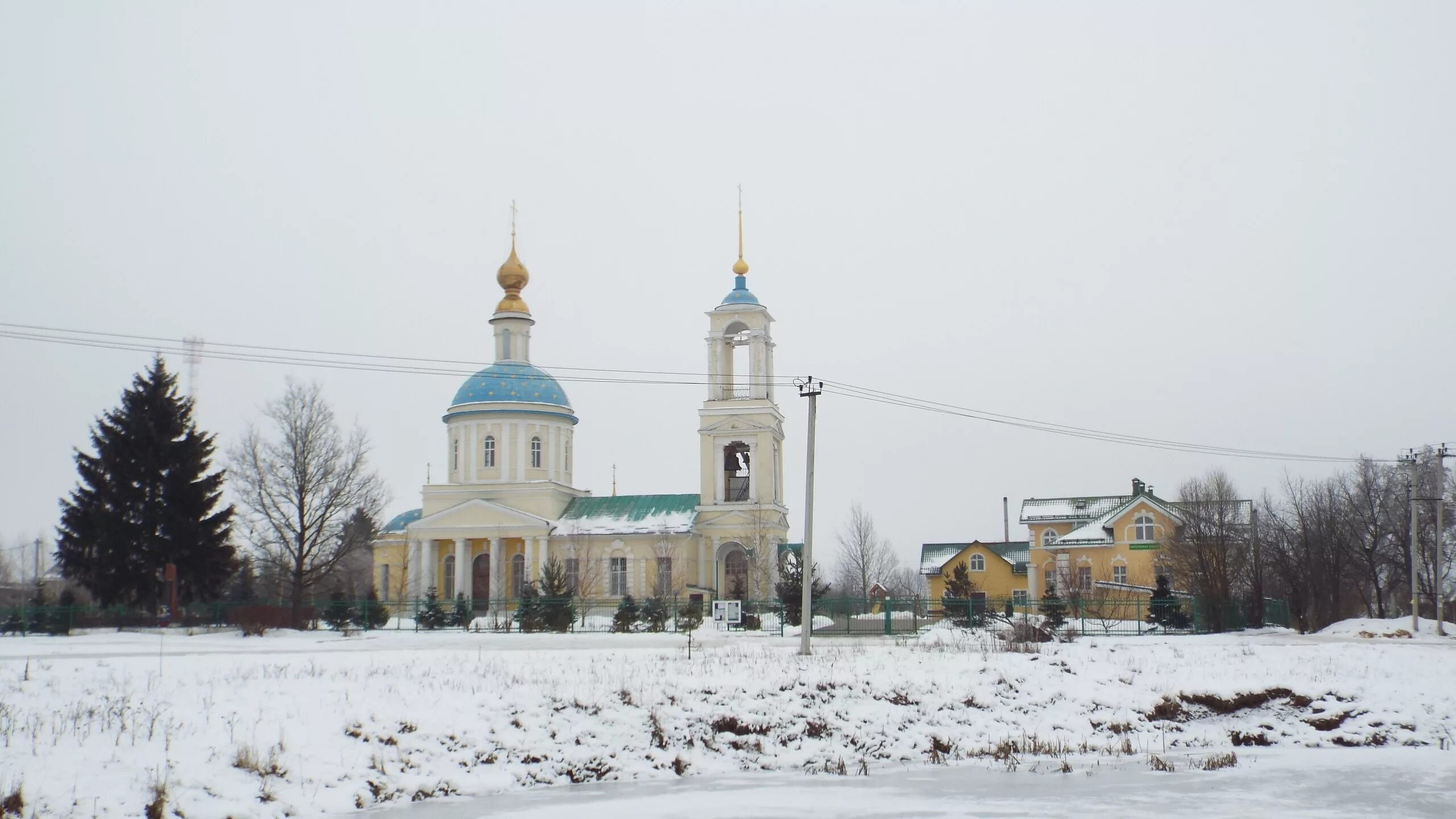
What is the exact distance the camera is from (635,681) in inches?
797

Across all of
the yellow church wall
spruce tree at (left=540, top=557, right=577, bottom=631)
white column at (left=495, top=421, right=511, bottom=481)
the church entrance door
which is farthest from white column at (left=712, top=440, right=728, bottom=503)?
spruce tree at (left=540, top=557, right=577, bottom=631)

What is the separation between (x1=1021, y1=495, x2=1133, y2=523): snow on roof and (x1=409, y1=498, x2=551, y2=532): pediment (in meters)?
24.7

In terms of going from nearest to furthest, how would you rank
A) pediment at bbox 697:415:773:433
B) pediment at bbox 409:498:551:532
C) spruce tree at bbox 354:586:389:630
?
spruce tree at bbox 354:586:389:630, pediment at bbox 697:415:773:433, pediment at bbox 409:498:551:532

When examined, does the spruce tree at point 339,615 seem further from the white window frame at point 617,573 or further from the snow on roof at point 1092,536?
the snow on roof at point 1092,536

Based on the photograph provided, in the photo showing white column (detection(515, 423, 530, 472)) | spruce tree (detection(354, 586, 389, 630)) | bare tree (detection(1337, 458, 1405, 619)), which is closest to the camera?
spruce tree (detection(354, 586, 389, 630))

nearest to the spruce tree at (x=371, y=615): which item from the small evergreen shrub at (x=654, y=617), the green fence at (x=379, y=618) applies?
the green fence at (x=379, y=618)

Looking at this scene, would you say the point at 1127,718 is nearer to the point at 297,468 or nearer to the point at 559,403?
the point at 297,468

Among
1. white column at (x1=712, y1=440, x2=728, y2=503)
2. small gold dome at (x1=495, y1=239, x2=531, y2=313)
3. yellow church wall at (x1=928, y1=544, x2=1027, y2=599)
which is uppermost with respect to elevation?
small gold dome at (x1=495, y1=239, x2=531, y2=313)

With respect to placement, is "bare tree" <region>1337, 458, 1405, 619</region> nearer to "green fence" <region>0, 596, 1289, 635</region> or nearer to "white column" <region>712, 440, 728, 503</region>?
"green fence" <region>0, 596, 1289, 635</region>

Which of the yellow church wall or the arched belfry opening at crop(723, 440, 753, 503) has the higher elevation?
the arched belfry opening at crop(723, 440, 753, 503)

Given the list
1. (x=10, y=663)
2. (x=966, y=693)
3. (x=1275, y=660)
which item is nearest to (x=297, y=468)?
(x=10, y=663)

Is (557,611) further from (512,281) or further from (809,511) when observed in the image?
(512,281)

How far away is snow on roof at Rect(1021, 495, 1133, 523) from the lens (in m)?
60.8

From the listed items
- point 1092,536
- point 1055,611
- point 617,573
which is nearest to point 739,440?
point 617,573
